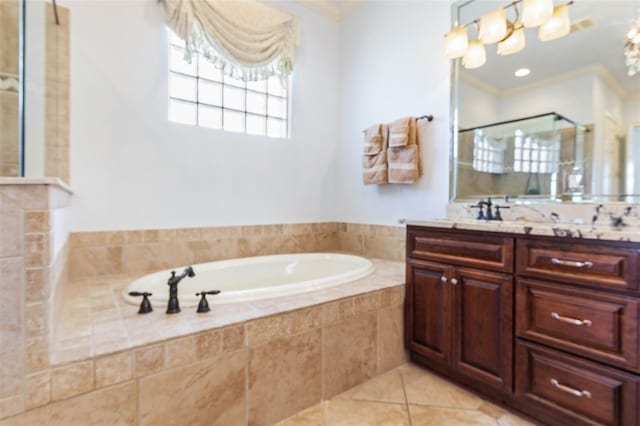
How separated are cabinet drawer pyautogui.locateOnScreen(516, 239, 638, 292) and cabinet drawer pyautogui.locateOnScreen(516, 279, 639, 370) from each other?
0.15 feet

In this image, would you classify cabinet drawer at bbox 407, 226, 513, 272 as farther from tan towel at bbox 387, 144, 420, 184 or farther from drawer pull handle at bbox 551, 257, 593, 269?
tan towel at bbox 387, 144, 420, 184

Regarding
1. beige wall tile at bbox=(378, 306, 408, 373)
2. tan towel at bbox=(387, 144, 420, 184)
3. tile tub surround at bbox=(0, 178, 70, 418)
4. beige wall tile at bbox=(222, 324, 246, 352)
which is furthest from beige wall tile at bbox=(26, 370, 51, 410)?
tan towel at bbox=(387, 144, 420, 184)

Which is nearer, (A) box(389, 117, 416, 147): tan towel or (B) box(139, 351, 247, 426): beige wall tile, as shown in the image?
(B) box(139, 351, 247, 426): beige wall tile

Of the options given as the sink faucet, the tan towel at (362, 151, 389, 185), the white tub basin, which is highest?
the tan towel at (362, 151, 389, 185)

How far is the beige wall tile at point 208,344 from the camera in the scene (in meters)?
1.21

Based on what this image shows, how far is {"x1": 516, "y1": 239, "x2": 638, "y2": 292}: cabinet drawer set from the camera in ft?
3.81

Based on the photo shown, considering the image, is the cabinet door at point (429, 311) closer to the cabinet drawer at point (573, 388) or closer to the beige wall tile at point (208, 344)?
the cabinet drawer at point (573, 388)

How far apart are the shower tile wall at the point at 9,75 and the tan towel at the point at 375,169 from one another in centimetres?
224

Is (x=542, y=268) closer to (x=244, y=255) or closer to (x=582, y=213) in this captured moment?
(x=582, y=213)

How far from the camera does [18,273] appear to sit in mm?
907

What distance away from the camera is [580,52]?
1.73 m

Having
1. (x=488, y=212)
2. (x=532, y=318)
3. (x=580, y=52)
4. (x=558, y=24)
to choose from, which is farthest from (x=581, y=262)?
(x=558, y=24)

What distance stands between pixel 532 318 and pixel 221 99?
8.26ft

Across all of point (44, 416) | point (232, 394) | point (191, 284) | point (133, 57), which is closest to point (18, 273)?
point (44, 416)
